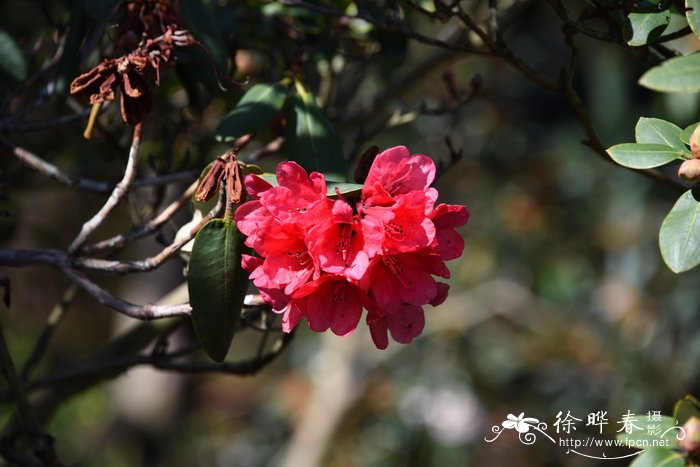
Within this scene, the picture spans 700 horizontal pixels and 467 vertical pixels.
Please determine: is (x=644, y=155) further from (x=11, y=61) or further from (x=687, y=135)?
(x=11, y=61)

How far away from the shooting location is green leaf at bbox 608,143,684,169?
107 centimetres

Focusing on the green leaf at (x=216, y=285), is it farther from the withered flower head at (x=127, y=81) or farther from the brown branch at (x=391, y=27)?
the brown branch at (x=391, y=27)

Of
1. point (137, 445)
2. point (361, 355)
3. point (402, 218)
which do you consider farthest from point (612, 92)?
point (402, 218)

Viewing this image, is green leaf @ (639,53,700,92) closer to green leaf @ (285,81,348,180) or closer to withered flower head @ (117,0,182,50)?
green leaf @ (285,81,348,180)

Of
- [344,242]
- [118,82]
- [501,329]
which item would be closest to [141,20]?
[118,82]

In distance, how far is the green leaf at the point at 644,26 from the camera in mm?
1141

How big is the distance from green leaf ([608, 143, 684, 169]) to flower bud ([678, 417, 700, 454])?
15.3 inches

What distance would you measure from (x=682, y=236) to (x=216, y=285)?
618 mm

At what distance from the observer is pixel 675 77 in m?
0.89

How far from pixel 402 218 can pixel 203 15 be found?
26.4 inches

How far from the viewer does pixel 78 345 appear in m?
6.44

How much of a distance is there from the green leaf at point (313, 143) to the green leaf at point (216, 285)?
0.26 m

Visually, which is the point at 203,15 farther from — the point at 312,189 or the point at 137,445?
the point at 137,445

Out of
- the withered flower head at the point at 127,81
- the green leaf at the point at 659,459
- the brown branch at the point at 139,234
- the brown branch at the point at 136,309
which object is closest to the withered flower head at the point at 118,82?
the withered flower head at the point at 127,81
